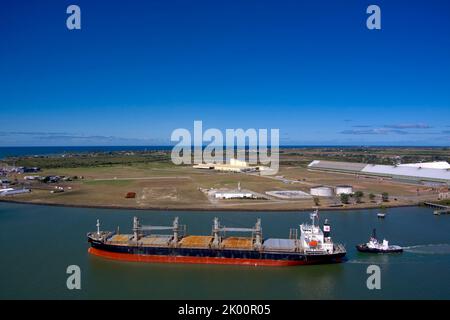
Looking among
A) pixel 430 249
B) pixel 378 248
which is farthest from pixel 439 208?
pixel 378 248

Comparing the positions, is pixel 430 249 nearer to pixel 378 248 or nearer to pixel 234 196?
pixel 378 248

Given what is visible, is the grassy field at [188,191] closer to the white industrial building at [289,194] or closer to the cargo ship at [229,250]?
the white industrial building at [289,194]

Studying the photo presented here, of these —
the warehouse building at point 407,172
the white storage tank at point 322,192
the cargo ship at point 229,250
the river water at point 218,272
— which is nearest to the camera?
the river water at point 218,272

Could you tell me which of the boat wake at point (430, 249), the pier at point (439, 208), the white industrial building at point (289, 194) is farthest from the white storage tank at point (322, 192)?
the boat wake at point (430, 249)

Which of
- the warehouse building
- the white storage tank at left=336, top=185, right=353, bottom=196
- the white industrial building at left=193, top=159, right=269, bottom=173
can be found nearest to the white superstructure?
the white storage tank at left=336, top=185, right=353, bottom=196

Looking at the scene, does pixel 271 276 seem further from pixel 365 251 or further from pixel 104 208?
pixel 104 208
